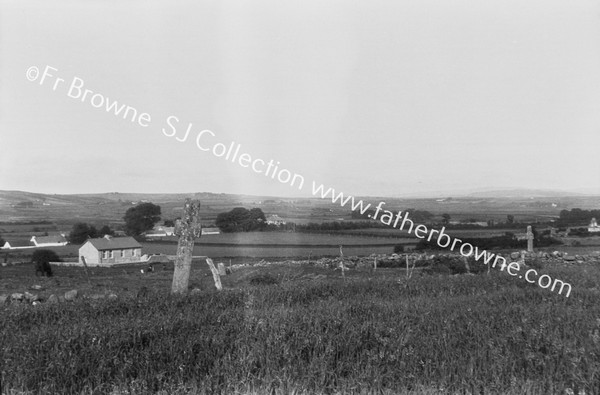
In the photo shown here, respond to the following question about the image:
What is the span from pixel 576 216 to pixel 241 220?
14.6 m

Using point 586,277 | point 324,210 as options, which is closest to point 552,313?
point 586,277

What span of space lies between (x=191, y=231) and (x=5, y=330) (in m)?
6.15

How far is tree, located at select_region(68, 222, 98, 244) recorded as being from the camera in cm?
2303

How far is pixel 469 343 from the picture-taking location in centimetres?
652

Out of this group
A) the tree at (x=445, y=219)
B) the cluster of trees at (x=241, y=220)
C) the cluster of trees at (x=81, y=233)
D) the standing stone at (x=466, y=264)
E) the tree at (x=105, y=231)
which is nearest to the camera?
the cluster of trees at (x=241, y=220)

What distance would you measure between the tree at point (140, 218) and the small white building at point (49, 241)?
393 centimetres

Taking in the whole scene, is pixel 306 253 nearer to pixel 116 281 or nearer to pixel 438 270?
pixel 438 270

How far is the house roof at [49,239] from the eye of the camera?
23.3 meters

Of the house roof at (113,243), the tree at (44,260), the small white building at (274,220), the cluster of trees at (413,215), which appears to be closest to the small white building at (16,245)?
the tree at (44,260)

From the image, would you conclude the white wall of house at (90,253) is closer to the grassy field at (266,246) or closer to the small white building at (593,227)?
the grassy field at (266,246)

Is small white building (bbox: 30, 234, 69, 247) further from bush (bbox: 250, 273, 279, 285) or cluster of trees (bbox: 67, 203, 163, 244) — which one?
bush (bbox: 250, 273, 279, 285)

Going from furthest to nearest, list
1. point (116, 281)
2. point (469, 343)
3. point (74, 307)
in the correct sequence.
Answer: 1. point (116, 281)
2. point (74, 307)
3. point (469, 343)

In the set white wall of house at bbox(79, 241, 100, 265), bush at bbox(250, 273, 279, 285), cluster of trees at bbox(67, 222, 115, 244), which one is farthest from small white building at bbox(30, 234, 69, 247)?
bush at bbox(250, 273, 279, 285)

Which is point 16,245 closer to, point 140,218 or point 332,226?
point 140,218
